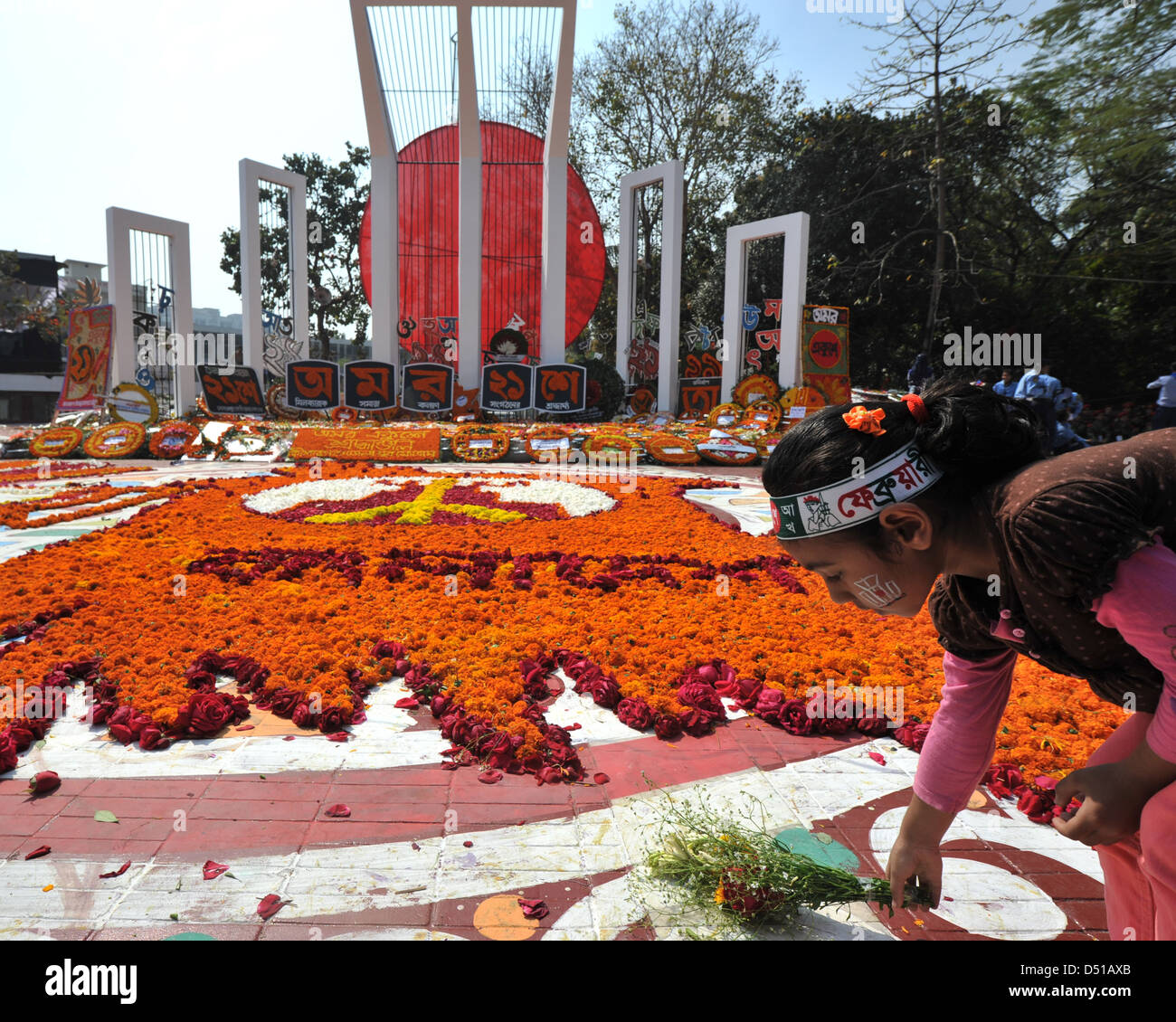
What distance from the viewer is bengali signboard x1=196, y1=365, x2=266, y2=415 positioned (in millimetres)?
19250

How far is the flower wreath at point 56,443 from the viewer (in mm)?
14289

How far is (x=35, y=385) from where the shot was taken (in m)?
28.5

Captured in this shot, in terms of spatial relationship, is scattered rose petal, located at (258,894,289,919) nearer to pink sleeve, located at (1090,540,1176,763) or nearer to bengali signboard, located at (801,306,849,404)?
pink sleeve, located at (1090,540,1176,763)

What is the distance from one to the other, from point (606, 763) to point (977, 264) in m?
22.5

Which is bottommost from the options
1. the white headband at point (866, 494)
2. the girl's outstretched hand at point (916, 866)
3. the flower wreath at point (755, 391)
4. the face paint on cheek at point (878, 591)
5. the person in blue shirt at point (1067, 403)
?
the girl's outstretched hand at point (916, 866)

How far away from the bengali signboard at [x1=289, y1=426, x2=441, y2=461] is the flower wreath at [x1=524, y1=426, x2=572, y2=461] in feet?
5.45

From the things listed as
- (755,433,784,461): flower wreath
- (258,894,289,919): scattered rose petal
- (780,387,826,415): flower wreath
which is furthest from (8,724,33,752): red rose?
(780,387,826,415): flower wreath

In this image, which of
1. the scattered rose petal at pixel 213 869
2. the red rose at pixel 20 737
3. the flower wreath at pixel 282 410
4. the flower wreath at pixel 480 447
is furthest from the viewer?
the flower wreath at pixel 282 410

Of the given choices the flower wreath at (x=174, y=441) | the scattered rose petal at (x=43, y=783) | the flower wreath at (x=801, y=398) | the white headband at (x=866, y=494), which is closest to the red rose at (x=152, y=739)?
the scattered rose petal at (x=43, y=783)

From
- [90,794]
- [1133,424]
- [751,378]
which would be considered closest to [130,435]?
[751,378]

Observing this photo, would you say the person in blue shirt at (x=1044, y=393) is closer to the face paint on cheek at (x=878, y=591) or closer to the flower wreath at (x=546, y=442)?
the flower wreath at (x=546, y=442)

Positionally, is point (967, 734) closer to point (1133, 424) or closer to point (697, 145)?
point (1133, 424)

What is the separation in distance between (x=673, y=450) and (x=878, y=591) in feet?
40.1

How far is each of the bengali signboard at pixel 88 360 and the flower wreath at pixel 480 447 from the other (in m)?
8.48
